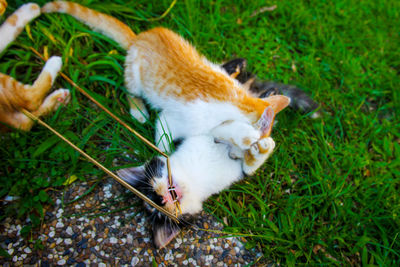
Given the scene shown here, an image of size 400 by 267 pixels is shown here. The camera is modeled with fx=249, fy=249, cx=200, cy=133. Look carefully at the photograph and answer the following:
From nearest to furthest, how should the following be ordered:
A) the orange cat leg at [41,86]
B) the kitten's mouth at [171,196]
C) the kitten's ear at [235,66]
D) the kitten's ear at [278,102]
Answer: the kitten's mouth at [171,196], the kitten's ear at [278,102], the orange cat leg at [41,86], the kitten's ear at [235,66]

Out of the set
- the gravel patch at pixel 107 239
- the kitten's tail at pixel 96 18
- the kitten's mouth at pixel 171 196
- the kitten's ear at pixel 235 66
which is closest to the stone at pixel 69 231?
the gravel patch at pixel 107 239

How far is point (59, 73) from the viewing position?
81.8 inches

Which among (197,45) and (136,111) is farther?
(197,45)

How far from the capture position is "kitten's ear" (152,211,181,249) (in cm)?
154

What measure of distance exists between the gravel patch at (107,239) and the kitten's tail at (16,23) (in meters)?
1.37

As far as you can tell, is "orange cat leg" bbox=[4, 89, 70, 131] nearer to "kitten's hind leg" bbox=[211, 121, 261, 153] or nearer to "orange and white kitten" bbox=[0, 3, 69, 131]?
"orange and white kitten" bbox=[0, 3, 69, 131]

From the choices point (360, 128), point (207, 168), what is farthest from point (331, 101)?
point (207, 168)

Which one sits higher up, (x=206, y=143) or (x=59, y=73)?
(x=59, y=73)

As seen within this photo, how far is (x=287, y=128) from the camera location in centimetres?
220

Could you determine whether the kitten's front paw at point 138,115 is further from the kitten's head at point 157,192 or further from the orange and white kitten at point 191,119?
the kitten's head at point 157,192

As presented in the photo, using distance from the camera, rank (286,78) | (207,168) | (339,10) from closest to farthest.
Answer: (207,168), (286,78), (339,10)

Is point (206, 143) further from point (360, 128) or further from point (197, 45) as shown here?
point (360, 128)

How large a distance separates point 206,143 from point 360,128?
5.25 feet

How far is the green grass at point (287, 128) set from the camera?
180 cm
